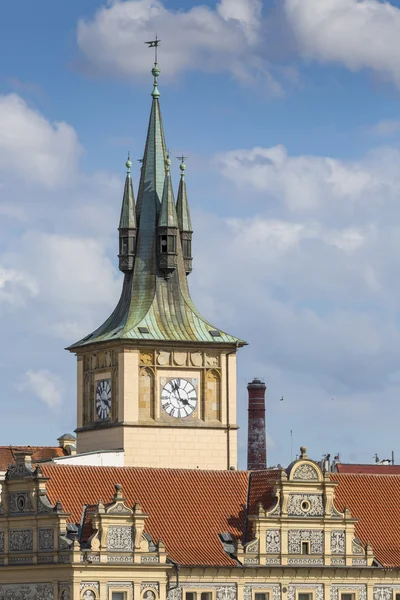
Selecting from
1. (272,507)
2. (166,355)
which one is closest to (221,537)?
(272,507)

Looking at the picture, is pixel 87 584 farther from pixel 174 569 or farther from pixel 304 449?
pixel 304 449

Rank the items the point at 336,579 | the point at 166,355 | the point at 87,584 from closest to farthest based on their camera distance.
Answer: the point at 87,584 < the point at 336,579 < the point at 166,355

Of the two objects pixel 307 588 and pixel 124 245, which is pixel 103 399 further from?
pixel 307 588

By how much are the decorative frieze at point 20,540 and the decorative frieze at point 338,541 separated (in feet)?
42.7

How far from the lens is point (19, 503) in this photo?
99625 mm

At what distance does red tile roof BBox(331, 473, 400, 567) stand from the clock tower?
32.5 feet

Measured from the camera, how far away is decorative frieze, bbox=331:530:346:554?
338 ft

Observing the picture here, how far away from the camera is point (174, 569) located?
98688 millimetres

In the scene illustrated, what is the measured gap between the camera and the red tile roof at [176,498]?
10038cm

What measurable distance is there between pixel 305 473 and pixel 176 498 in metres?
5.46

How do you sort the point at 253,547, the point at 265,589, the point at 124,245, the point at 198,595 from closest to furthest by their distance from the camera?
the point at 198,595, the point at 265,589, the point at 253,547, the point at 124,245

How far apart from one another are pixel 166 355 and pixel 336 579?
17504 mm

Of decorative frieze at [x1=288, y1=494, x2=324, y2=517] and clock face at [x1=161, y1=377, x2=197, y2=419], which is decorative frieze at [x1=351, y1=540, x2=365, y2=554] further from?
clock face at [x1=161, y1=377, x2=197, y2=419]

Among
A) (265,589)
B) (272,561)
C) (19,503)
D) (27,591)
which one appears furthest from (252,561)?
(19,503)
